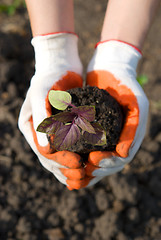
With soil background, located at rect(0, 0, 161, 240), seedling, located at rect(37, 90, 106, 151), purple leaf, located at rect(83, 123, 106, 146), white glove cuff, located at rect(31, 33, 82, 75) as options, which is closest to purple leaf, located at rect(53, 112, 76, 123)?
seedling, located at rect(37, 90, 106, 151)

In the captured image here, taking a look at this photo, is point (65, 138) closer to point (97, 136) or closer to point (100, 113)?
point (97, 136)

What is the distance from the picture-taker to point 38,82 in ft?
5.85

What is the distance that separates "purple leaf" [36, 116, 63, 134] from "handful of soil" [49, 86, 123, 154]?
8.5 inches

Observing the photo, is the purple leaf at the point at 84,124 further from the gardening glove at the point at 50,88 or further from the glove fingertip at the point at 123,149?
the glove fingertip at the point at 123,149

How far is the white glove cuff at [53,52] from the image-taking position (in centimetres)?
187

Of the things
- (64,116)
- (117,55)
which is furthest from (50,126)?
(117,55)

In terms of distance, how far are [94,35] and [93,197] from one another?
230 cm

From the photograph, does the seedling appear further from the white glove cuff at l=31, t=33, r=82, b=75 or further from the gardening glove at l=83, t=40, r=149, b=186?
the white glove cuff at l=31, t=33, r=82, b=75

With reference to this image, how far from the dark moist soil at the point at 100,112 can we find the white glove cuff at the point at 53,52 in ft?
1.28

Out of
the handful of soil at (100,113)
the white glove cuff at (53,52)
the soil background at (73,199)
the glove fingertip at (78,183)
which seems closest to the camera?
the handful of soil at (100,113)

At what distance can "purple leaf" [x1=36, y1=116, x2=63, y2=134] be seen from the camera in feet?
4.52

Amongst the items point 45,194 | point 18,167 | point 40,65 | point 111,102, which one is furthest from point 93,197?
point 40,65

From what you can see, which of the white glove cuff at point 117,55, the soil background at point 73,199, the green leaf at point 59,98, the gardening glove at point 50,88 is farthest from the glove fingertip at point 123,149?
the soil background at point 73,199

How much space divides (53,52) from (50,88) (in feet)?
1.07
